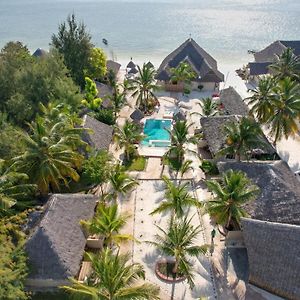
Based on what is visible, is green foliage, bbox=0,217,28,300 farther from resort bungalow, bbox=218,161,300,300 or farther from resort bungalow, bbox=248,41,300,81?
resort bungalow, bbox=248,41,300,81

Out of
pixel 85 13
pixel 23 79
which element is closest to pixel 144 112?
pixel 23 79

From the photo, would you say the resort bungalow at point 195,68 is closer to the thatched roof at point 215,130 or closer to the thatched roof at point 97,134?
the thatched roof at point 215,130

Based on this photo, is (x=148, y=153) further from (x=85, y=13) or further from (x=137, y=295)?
(x=85, y=13)

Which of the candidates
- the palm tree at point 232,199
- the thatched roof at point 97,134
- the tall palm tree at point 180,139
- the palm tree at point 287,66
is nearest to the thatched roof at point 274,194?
the palm tree at point 232,199

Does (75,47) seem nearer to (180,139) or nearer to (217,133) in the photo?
(180,139)

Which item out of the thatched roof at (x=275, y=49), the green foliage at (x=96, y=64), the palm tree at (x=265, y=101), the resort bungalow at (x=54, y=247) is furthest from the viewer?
the thatched roof at (x=275, y=49)

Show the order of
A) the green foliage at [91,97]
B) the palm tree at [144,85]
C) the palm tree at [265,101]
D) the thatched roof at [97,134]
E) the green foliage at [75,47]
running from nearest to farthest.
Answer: the thatched roof at [97,134] → the palm tree at [265,101] → the green foliage at [91,97] → the palm tree at [144,85] → the green foliage at [75,47]
